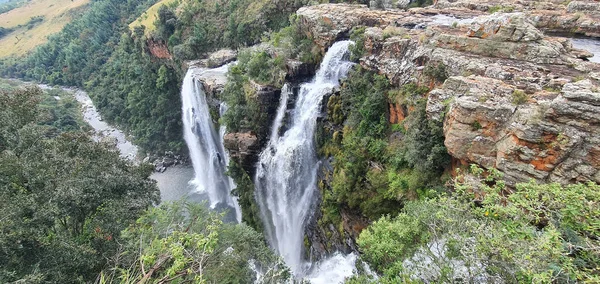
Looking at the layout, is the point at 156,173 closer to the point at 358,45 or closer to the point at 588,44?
the point at 358,45

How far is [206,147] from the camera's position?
132 ft

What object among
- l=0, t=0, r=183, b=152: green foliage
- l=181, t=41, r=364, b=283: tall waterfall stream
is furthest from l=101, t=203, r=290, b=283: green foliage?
l=0, t=0, r=183, b=152: green foliage

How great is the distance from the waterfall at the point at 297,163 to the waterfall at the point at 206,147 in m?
10.7

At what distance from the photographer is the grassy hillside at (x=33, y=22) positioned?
342 ft

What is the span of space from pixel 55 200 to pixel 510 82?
1964cm

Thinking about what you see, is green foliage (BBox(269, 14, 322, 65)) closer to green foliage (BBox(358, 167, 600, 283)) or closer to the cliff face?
the cliff face

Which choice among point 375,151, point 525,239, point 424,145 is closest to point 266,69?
point 375,151

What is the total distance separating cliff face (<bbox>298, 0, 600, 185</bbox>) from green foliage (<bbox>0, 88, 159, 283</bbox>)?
1512 centimetres

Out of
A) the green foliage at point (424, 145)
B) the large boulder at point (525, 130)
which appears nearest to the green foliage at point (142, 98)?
the green foliage at point (424, 145)

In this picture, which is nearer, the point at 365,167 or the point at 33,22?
the point at 365,167

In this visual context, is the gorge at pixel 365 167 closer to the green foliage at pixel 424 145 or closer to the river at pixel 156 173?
the green foliage at pixel 424 145

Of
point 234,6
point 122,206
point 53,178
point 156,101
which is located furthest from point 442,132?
point 156,101

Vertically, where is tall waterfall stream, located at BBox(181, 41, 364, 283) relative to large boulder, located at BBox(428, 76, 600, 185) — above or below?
below

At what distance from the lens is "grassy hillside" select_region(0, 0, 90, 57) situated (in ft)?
342
